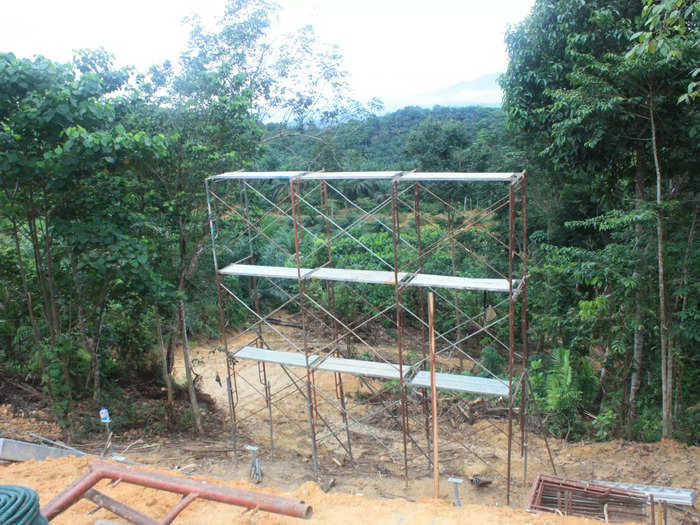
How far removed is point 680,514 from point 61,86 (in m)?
10.0

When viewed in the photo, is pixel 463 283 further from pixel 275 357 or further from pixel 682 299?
pixel 682 299

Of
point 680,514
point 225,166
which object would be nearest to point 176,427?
point 225,166

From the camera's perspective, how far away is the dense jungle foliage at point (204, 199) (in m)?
8.73

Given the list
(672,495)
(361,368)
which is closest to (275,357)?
(361,368)

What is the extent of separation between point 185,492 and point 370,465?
6.80m

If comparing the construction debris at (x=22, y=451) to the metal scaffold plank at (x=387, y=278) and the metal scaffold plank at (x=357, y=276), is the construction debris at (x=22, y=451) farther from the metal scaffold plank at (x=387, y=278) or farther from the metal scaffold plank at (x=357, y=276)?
the metal scaffold plank at (x=357, y=276)

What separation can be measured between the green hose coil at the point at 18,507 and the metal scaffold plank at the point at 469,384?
5.93 m

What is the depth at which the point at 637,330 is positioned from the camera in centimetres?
1031

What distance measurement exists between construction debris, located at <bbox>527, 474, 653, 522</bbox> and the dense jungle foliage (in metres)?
3.52

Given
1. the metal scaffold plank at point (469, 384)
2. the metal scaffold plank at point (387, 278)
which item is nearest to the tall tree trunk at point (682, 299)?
the metal scaffold plank at point (387, 278)

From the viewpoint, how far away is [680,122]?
9422mm

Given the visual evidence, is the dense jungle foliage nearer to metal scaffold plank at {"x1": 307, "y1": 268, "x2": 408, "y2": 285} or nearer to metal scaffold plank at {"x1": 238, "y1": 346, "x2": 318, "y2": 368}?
metal scaffold plank at {"x1": 238, "y1": 346, "x2": 318, "y2": 368}

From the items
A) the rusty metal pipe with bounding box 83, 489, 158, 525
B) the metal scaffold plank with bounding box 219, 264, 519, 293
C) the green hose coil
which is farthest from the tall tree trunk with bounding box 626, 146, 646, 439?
the green hose coil

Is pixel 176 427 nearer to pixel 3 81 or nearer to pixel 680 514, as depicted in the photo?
pixel 3 81
